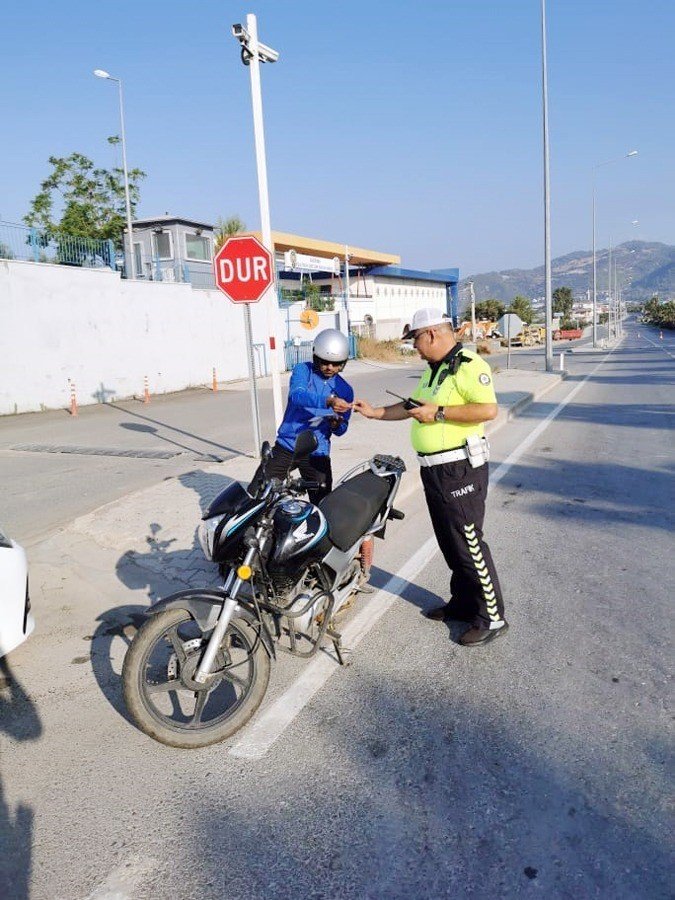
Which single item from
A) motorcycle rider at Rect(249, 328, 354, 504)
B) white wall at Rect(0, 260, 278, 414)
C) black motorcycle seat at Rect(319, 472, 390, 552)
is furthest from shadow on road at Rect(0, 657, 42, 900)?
white wall at Rect(0, 260, 278, 414)

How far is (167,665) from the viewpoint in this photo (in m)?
3.21

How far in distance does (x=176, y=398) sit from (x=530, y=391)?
10.7 meters

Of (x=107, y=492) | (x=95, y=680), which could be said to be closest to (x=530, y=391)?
(x=107, y=492)

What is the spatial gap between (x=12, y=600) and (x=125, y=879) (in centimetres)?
173

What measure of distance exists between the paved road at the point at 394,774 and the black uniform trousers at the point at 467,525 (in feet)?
0.89

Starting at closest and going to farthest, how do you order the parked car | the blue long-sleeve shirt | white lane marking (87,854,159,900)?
white lane marking (87,854,159,900)
the parked car
the blue long-sleeve shirt

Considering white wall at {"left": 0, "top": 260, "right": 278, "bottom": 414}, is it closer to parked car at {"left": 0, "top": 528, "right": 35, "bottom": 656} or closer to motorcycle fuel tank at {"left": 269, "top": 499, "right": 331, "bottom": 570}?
parked car at {"left": 0, "top": 528, "right": 35, "bottom": 656}

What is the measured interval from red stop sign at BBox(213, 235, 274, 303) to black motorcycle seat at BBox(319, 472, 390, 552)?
169 inches

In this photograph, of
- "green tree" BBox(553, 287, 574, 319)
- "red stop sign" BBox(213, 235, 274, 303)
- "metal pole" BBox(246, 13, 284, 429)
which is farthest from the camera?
"green tree" BBox(553, 287, 574, 319)

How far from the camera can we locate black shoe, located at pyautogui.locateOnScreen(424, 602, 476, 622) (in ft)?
14.0

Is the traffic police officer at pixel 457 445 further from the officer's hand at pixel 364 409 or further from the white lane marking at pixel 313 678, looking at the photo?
the white lane marking at pixel 313 678

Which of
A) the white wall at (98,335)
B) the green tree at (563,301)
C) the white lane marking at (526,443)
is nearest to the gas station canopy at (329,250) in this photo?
the white wall at (98,335)

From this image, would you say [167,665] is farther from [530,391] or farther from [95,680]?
[530,391]

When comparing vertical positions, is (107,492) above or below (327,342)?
below
